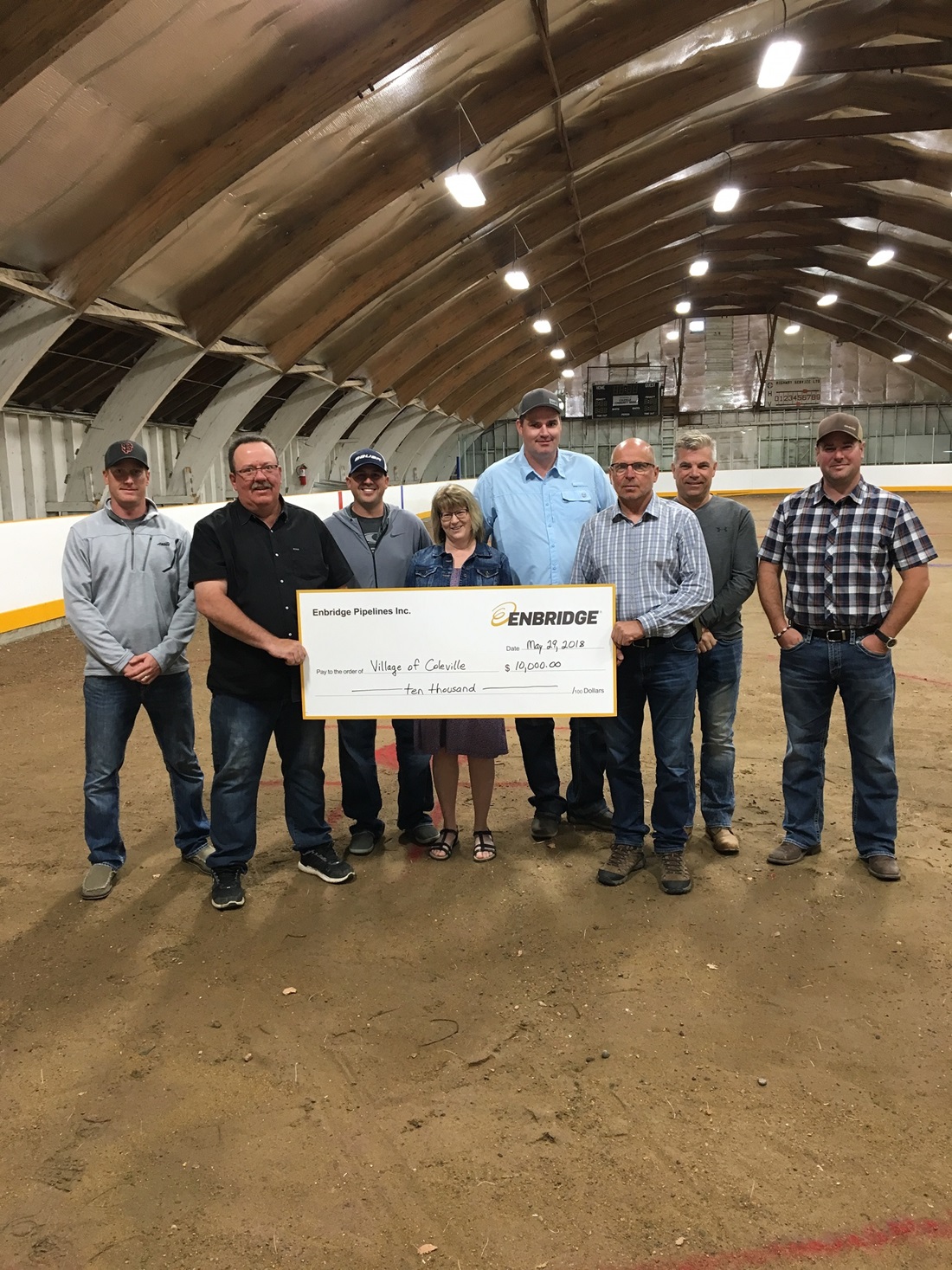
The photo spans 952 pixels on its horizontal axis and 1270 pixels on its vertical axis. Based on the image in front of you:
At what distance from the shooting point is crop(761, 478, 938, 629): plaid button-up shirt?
4293mm

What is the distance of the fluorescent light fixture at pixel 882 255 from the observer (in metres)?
25.0

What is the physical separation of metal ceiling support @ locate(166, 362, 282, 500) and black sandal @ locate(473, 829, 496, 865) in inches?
523

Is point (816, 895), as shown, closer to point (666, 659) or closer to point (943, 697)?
point (666, 659)

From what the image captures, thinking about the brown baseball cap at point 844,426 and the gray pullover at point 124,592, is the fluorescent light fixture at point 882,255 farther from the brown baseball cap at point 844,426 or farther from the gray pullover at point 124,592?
the gray pullover at point 124,592

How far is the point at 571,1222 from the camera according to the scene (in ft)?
8.16

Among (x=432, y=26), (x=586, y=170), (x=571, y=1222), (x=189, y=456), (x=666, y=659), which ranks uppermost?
(x=586, y=170)

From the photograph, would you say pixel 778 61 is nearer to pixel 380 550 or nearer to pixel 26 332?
pixel 26 332

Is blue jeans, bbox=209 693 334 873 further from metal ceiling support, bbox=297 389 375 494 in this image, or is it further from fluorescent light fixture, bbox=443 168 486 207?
metal ceiling support, bbox=297 389 375 494

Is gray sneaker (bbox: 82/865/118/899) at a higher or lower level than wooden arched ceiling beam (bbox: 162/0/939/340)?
lower

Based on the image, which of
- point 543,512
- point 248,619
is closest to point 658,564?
point 543,512

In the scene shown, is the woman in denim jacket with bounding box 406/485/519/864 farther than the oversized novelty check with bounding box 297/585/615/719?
Yes

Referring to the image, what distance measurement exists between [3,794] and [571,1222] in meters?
4.79

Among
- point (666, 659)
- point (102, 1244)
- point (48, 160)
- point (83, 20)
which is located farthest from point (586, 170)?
point (102, 1244)

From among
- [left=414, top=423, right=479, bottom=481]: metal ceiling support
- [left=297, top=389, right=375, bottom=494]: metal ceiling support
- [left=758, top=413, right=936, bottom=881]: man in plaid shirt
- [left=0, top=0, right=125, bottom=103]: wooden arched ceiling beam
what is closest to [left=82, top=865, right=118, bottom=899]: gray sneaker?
[left=758, top=413, right=936, bottom=881]: man in plaid shirt
